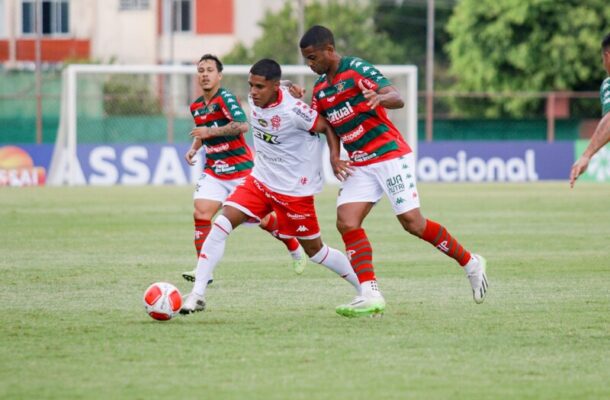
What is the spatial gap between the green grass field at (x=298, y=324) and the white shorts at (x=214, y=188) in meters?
0.88

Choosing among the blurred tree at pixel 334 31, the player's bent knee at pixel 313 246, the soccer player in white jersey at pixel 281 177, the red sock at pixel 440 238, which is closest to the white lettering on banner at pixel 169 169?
the blurred tree at pixel 334 31

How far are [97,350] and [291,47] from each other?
156 ft

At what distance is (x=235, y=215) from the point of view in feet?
34.6

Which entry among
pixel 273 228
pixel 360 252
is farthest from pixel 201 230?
pixel 360 252

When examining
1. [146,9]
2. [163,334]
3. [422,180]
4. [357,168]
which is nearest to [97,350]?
[163,334]

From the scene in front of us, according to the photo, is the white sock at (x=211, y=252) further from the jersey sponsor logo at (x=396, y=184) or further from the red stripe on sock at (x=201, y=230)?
the red stripe on sock at (x=201, y=230)

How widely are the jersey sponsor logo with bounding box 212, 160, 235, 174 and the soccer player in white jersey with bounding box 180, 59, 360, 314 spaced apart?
2751mm

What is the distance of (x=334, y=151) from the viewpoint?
34.0 feet

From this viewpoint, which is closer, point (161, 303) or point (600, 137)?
point (161, 303)

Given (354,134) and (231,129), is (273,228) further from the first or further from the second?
(354,134)

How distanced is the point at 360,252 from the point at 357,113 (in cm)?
113

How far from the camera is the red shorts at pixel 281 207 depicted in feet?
34.7

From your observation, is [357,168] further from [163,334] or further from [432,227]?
[163,334]

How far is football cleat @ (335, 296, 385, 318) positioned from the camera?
32.8 ft
